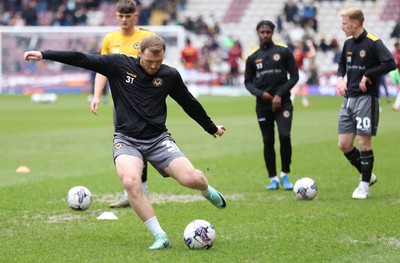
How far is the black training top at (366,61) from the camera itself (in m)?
10.7

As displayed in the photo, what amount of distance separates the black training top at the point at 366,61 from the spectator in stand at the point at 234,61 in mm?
31223

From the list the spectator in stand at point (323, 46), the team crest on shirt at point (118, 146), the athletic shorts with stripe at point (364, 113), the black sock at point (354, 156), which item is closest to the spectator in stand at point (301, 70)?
the spectator in stand at point (323, 46)

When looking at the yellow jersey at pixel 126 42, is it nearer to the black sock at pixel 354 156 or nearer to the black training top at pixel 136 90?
the black training top at pixel 136 90

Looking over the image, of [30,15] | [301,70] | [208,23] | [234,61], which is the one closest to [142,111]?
[301,70]

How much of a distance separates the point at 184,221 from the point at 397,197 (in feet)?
10.5

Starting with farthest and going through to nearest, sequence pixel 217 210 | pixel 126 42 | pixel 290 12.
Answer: pixel 290 12 → pixel 126 42 → pixel 217 210

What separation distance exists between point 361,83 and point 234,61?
31666mm

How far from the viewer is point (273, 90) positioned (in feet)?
40.5

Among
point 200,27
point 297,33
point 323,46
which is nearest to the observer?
point 323,46

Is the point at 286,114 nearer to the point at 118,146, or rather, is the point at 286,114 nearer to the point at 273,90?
the point at 273,90

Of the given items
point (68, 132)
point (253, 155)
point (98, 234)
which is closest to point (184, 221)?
point (98, 234)

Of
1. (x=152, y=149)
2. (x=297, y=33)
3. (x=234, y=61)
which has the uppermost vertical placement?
(x=152, y=149)

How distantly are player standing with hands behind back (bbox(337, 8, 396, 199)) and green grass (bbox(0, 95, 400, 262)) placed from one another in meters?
0.74

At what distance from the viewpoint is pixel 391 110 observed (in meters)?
29.1
